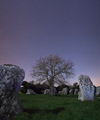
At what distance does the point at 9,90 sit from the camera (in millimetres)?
7250

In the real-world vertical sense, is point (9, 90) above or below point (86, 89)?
above

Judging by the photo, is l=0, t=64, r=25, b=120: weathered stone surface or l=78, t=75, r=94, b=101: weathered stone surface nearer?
l=0, t=64, r=25, b=120: weathered stone surface

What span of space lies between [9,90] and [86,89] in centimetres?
1193

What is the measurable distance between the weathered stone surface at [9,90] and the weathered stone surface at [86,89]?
10.8 m

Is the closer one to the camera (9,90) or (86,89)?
(9,90)

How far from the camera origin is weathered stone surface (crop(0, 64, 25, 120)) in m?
7.05

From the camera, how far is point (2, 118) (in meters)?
6.89

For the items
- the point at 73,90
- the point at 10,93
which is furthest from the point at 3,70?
the point at 73,90

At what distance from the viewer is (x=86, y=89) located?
17000mm

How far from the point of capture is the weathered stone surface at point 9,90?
705cm

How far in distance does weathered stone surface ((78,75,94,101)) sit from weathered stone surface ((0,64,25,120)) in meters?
10.8

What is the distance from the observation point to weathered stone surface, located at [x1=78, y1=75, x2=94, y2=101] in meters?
16.7

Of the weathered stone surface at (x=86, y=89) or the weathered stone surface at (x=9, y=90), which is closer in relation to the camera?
the weathered stone surface at (x=9, y=90)

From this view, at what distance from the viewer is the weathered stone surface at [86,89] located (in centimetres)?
1673
